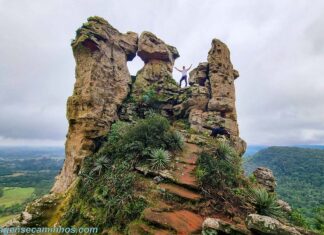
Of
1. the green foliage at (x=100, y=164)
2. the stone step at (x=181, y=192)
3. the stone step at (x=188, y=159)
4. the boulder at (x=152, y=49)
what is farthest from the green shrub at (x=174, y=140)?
the boulder at (x=152, y=49)

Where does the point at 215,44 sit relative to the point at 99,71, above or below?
above

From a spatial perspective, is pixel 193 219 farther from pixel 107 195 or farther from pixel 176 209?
pixel 107 195

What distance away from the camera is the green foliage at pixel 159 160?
43.2 ft

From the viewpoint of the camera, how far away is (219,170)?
1284 centimetres

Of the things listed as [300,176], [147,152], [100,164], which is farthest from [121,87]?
[300,176]

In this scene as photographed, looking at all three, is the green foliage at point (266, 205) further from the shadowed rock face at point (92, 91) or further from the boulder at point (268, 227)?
the shadowed rock face at point (92, 91)

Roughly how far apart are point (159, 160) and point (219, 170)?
3.55 m

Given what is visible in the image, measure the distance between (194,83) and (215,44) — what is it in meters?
4.49

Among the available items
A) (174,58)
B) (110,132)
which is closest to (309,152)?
(174,58)

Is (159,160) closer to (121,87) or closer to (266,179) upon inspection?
(266,179)

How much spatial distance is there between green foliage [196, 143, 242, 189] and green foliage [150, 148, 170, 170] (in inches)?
79.0

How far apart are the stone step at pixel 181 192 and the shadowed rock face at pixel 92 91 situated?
8.17 meters

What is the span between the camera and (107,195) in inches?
486

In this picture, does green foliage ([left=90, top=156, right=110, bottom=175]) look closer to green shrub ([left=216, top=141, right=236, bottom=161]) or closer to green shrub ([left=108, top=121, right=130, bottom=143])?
green shrub ([left=108, top=121, right=130, bottom=143])
